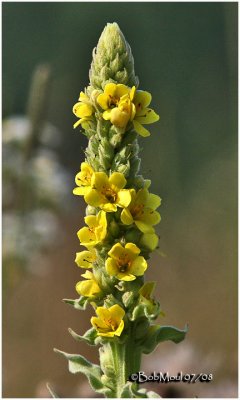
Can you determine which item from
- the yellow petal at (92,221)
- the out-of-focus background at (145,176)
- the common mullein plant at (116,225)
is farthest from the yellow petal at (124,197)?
the out-of-focus background at (145,176)

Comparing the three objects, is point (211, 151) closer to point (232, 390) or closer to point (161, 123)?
point (161, 123)

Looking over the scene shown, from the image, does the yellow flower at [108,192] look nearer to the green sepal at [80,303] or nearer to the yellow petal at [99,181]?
the yellow petal at [99,181]

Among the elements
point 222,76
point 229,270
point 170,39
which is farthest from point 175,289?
point 170,39

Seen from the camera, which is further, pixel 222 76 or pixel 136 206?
pixel 222 76

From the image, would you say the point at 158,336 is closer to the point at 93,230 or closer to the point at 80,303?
the point at 80,303

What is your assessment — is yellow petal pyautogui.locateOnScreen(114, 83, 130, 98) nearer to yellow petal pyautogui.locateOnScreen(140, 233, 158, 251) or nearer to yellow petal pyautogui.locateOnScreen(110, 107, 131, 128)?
yellow petal pyautogui.locateOnScreen(110, 107, 131, 128)

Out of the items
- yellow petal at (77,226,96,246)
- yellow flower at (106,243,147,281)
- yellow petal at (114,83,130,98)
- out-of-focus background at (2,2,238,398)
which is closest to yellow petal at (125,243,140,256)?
yellow flower at (106,243,147,281)
